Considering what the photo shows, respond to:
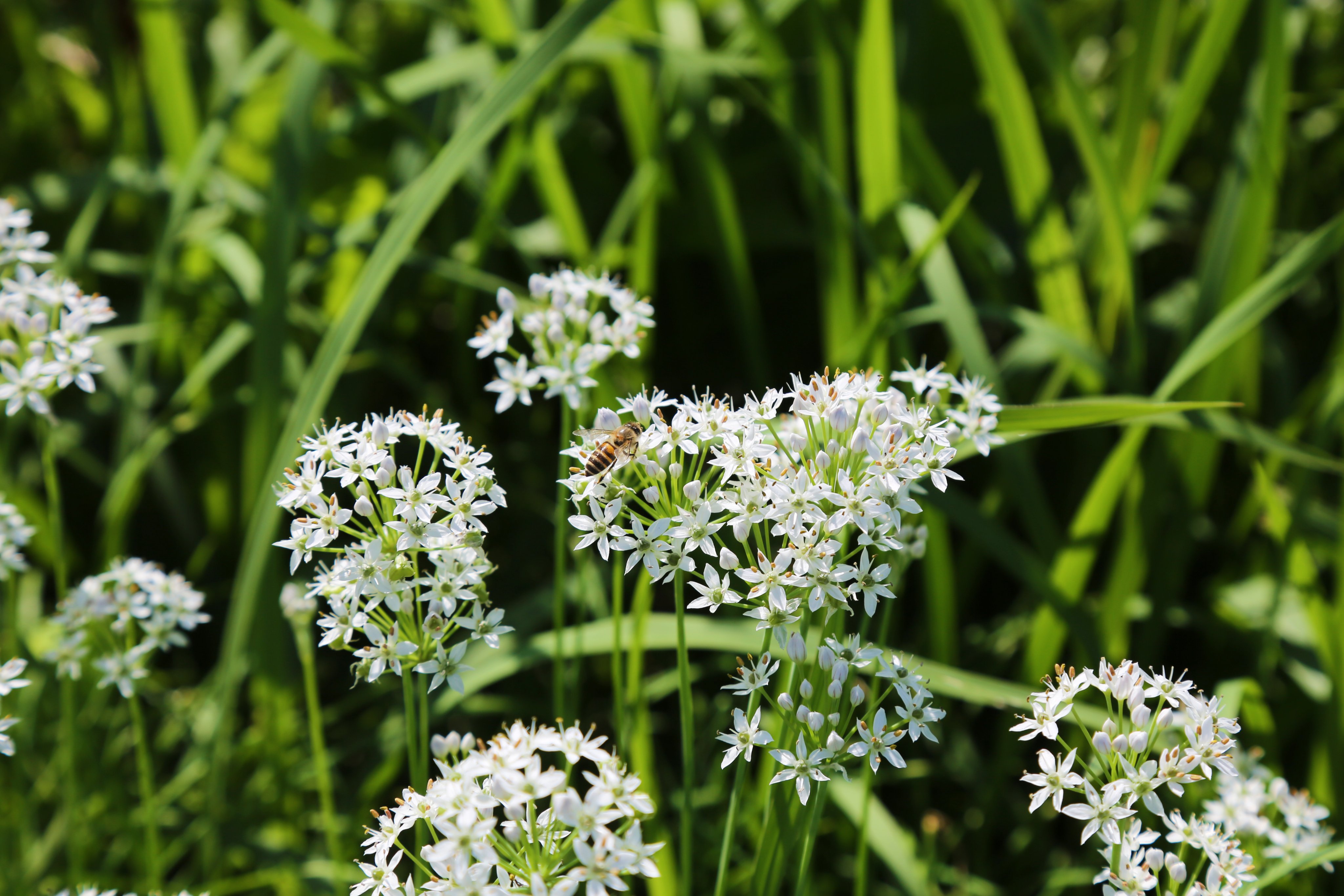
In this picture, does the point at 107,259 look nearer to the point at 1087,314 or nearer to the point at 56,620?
the point at 56,620

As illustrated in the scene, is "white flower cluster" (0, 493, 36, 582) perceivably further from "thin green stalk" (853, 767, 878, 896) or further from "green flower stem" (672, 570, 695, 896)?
"thin green stalk" (853, 767, 878, 896)

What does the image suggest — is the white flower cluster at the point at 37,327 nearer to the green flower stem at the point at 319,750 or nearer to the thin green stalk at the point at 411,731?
the green flower stem at the point at 319,750

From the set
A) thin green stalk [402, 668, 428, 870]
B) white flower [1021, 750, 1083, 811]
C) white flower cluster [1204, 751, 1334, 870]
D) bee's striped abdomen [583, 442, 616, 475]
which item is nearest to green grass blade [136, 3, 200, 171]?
Answer: bee's striped abdomen [583, 442, 616, 475]

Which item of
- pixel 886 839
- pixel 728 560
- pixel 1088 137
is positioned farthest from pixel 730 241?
Answer: pixel 728 560

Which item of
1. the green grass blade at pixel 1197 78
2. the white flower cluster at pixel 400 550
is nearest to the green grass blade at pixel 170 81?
the white flower cluster at pixel 400 550

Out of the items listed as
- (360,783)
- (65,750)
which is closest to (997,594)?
(360,783)

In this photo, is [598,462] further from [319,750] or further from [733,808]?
[319,750]

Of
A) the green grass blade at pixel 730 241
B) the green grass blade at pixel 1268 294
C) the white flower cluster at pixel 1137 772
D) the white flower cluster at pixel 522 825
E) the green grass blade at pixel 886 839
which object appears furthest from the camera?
the green grass blade at pixel 730 241
